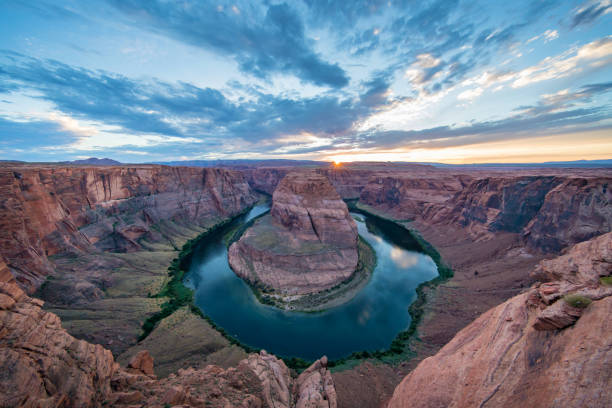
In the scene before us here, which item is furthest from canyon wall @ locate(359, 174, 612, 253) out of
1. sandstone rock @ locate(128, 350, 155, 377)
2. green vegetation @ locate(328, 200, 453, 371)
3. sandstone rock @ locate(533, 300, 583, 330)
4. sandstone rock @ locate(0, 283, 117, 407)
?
sandstone rock @ locate(0, 283, 117, 407)

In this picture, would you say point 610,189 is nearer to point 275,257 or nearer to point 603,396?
point 603,396

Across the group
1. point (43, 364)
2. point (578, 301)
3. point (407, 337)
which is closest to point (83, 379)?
point (43, 364)

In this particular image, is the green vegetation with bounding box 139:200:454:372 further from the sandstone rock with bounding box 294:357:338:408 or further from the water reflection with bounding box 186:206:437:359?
the sandstone rock with bounding box 294:357:338:408

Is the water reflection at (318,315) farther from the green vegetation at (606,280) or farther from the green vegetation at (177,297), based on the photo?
the green vegetation at (606,280)

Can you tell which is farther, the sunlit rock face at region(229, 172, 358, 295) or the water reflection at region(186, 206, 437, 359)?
the sunlit rock face at region(229, 172, 358, 295)

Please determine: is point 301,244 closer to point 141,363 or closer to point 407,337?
point 407,337

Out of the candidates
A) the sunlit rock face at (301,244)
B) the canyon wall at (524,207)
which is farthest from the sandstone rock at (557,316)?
the canyon wall at (524,207)
